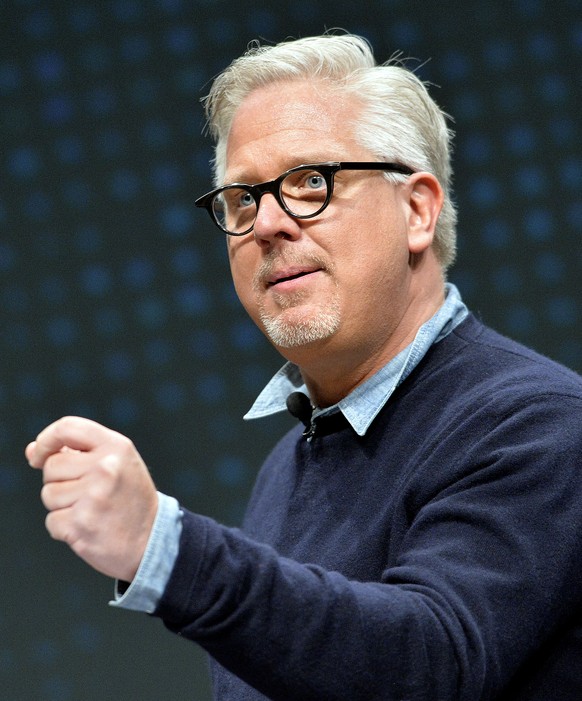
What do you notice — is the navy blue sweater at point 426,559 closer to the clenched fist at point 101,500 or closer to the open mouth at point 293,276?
the clenched fist at point 101,500

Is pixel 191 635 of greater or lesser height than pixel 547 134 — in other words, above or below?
below

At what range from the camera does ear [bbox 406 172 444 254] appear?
1.62m

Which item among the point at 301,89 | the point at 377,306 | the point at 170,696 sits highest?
the point at 301,89

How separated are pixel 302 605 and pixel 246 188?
0.80 m

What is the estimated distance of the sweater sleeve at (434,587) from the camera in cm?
92

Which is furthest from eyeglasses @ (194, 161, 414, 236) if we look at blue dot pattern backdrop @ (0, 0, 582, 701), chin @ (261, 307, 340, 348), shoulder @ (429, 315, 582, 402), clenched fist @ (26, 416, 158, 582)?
blue dot pattern backdrop @ (0, 0, 582, 701)

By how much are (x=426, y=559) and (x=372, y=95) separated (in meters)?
0.84

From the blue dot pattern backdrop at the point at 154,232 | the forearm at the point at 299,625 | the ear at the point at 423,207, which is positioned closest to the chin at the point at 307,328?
the ear at the point at 423,207

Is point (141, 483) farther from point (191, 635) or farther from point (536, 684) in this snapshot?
point (536, 684)

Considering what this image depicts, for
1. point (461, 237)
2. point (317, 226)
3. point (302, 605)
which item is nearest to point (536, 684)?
point (302, 605)

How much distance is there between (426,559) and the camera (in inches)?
42.3

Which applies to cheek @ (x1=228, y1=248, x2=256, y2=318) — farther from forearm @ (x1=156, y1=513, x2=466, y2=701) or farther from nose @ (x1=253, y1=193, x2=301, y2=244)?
forearm @ (x1=156, y1=513, x2=466, y2=701)

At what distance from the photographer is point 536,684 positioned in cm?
117

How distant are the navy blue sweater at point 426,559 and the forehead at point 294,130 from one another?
0.36 m
